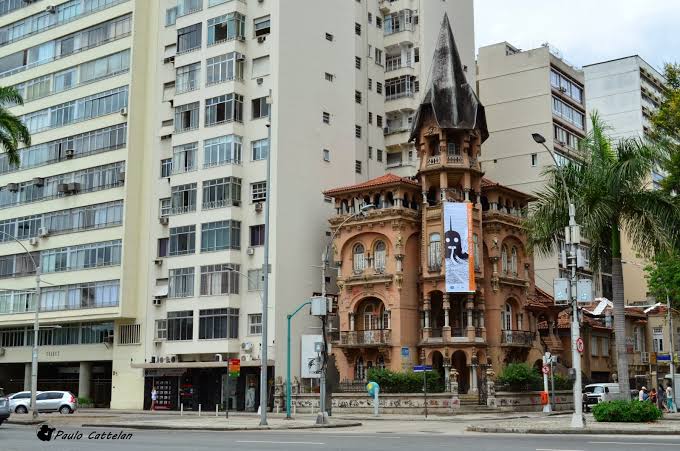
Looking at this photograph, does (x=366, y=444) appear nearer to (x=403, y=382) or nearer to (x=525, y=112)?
(x=403, y=382)

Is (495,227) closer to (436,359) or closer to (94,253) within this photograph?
(436,359)

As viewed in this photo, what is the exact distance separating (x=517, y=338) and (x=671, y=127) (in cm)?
2651

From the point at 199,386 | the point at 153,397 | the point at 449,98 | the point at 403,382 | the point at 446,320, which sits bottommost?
the point at 153,397

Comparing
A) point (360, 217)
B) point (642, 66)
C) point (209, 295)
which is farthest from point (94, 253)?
point (642, 66)

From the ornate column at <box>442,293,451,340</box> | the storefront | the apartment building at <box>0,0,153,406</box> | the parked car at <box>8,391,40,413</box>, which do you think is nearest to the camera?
the parked car at <box>8,391,40,413</box>

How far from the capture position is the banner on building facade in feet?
189

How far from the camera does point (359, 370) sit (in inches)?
2395

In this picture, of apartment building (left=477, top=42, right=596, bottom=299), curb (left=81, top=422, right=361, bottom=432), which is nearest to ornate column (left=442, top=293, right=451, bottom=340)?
apartment building (left=477, top=42, right=596, bottom=299)

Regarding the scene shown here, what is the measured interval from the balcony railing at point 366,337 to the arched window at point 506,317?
8.20 m

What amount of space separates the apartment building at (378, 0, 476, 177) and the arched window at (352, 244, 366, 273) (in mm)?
9970

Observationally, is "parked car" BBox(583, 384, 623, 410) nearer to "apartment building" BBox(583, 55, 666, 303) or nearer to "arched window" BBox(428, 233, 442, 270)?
"arched window" BBox(428, 233, 442, 270)

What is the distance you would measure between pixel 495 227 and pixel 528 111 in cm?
2393

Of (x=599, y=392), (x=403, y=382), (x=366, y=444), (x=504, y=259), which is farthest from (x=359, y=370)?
(x=366, y=444)

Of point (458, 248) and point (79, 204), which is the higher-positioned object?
point (79, 204)
